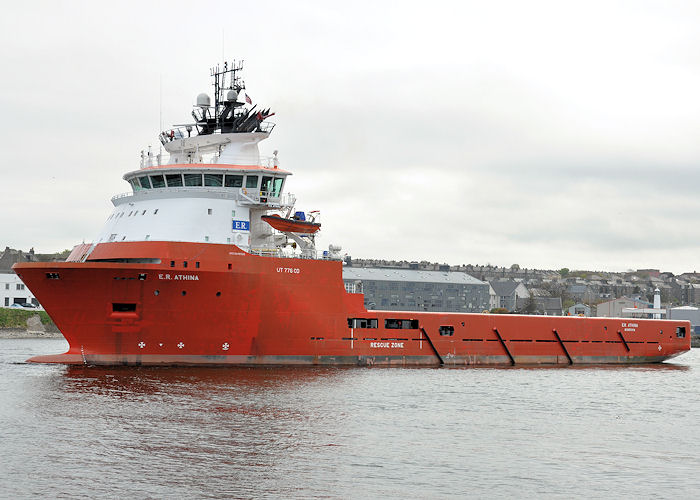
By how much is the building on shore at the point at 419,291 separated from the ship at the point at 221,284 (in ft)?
163

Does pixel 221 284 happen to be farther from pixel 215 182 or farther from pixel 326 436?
pixel 326 436

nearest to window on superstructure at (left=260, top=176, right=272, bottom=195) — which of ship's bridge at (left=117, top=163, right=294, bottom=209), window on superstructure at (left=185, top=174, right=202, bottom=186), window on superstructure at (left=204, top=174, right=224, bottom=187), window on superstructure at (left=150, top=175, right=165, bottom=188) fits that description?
ship's bridge at (left=117, top=163, right=294, bottom=209)

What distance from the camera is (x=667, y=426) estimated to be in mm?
22031

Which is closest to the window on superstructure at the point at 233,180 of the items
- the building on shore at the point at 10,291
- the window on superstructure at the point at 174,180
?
the window on superstructure at the point at 174,180

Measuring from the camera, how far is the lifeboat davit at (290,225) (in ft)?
99.8

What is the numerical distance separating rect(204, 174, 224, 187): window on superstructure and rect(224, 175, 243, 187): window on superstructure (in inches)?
6.2

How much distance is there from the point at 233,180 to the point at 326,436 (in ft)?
46.2

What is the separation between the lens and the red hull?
27.0 meters

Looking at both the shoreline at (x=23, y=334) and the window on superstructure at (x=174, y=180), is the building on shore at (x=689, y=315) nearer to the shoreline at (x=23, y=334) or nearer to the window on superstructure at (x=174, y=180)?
the shoreline at (x=23, y=334)

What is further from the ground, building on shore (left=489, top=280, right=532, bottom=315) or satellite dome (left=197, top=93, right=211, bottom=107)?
satellite dome (left=197, top=93, right=211, bottom=107)

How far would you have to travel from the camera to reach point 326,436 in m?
18.6

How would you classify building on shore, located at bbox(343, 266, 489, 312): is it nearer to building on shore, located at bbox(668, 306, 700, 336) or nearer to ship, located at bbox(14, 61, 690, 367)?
building on shore, located at bbox(668, 306, 700, 336)

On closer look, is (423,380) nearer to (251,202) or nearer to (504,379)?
(504,379)

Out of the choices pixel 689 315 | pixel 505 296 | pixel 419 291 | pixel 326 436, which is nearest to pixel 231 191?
pixel 326 436
